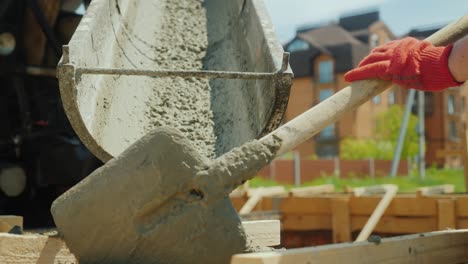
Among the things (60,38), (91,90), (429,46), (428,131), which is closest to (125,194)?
(429,46)

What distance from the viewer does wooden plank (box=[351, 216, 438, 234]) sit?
4.23 meters

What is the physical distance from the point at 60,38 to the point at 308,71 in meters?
35.0

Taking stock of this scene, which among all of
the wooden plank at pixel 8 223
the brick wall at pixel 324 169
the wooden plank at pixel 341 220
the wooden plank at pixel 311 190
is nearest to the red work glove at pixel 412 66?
the wooden plank at pixel 8 223

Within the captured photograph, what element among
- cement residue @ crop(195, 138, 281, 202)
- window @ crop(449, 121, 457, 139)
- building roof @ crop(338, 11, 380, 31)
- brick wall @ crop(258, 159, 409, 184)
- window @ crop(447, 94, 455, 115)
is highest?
building roof @ crop(338, 11, 380, 31)

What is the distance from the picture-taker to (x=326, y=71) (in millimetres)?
38875

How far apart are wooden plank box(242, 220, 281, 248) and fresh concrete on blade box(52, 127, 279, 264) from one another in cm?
47

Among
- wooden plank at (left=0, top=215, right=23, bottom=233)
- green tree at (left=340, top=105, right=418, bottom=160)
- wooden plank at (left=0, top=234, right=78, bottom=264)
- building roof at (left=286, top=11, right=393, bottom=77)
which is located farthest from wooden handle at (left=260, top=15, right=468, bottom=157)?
building roof at (left=286, top=11, right=393, bottom=77)

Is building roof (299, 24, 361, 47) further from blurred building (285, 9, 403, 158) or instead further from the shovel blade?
the shovel blade

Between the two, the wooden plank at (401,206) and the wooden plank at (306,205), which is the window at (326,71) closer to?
the wooden plank at (306,205)

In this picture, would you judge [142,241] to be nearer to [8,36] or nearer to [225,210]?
[225,210]

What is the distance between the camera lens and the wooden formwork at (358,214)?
4.02 metres

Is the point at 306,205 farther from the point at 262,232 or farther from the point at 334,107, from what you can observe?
the point at 334,107

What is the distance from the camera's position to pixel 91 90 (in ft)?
10.9

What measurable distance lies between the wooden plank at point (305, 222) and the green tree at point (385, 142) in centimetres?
3002
